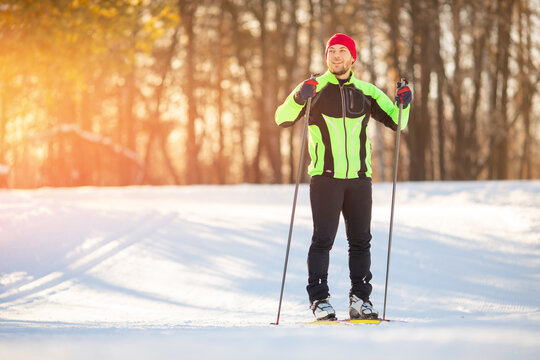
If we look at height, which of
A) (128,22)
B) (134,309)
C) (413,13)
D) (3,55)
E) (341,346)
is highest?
(413,13)

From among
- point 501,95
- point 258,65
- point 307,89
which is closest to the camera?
point 307,89

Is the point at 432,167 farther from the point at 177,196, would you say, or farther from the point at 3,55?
the point at 3,55

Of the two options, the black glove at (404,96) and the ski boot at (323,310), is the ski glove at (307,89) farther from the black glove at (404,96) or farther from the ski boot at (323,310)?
the ski boot at (323,310)

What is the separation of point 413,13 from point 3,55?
12987mm

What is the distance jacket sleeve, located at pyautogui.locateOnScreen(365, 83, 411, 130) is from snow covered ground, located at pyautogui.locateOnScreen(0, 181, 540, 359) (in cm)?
139

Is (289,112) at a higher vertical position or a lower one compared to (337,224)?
higher

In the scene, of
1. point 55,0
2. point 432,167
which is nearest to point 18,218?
point 55,0

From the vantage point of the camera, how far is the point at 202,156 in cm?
4200

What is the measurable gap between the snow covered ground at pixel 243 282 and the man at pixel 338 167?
42 centimetres

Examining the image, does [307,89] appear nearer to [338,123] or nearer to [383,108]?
[338,123]

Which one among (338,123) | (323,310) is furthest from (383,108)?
(323,310)

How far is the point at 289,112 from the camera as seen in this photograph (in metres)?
4.53

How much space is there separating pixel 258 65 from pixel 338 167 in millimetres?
23464

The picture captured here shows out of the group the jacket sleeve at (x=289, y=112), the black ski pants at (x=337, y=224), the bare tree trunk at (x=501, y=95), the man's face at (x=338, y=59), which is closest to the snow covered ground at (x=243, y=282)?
the black ski pants at (x=337, y=224)
